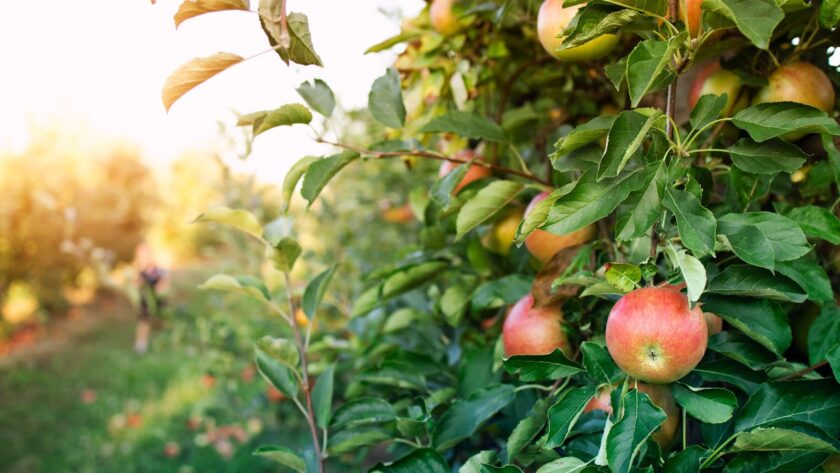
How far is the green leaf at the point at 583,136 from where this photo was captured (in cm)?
57

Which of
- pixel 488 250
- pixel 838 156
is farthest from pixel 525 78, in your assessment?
pixel 838 156

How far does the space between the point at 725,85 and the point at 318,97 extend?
0.47m

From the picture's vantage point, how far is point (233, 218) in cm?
83

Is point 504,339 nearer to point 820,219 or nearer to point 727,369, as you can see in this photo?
point 727,369

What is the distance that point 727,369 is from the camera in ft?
2.11

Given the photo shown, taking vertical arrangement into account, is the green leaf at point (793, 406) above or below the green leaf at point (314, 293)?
below

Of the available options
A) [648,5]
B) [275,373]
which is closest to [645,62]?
[648,5]

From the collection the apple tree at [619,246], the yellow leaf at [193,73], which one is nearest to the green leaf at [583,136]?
the apple tree at [619,246]

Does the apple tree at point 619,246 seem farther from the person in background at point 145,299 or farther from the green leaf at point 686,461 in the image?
the person in background at point 145,299

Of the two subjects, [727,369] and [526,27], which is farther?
[526,27]

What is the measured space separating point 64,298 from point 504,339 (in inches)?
370

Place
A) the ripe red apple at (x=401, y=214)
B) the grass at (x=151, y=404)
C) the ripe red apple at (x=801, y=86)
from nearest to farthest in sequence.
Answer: the ripe red apple at (x=801, y=86) < the ripe red apple at (x=401, y=214) < the grass at (x=151, y=404)

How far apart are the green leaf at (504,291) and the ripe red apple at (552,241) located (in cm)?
4

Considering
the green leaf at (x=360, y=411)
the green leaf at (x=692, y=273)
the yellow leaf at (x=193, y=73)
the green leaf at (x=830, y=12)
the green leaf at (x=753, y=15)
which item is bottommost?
the green leaf at (x=360, y=411)
